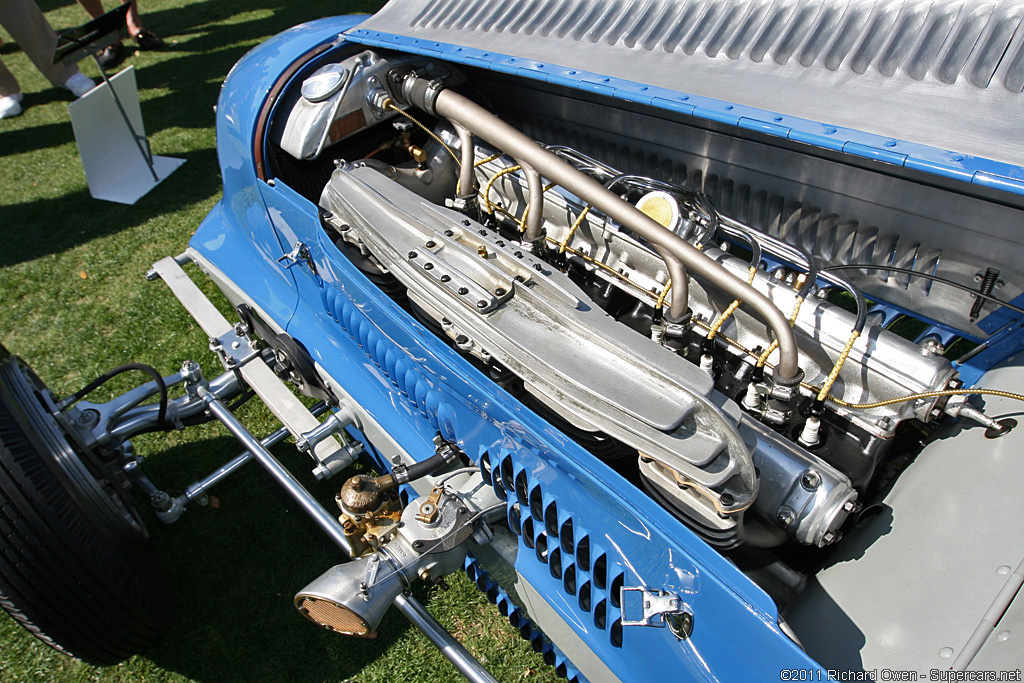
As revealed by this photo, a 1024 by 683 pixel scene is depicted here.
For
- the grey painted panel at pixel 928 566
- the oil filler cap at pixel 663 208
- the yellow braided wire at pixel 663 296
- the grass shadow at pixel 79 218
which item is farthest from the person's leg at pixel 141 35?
the grey painted panel at pixel 928 566

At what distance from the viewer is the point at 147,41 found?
662 centimetres

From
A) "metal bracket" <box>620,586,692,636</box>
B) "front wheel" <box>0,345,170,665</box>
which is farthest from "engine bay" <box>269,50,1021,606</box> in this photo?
"front wheel" <box>0,345,170,665</box>

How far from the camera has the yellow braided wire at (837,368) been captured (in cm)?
144

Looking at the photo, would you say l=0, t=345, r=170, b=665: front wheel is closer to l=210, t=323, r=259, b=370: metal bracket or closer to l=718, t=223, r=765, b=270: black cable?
l=210, t=323, r=259, b=370: metal bracket

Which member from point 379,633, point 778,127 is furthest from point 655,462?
point 379,633

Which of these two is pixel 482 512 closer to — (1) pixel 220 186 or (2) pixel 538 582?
(2) pixel 538 582

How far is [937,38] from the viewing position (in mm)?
1458

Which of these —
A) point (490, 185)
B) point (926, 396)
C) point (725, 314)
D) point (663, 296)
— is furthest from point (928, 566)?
point (490, 185)

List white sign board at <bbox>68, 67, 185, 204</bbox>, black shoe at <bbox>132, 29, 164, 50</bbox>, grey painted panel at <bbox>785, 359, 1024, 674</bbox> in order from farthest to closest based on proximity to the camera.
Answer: black shoe at <bbox>132, 29, 164, 50</bbox>, white sign board at <bbox>68, 67, 185, 204</bbox>, grey painted panel at <bbox>785, 359, 1024, 674</bbox>

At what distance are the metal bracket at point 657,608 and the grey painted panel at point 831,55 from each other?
1077mm

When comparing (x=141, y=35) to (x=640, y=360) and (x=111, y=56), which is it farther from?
(x=640, y=360)

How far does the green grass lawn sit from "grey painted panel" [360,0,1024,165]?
1.84 meters

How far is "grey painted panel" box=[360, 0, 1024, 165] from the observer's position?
135 cm

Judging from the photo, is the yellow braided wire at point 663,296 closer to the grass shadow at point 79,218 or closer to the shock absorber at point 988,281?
the shock absorber at point 988,281
